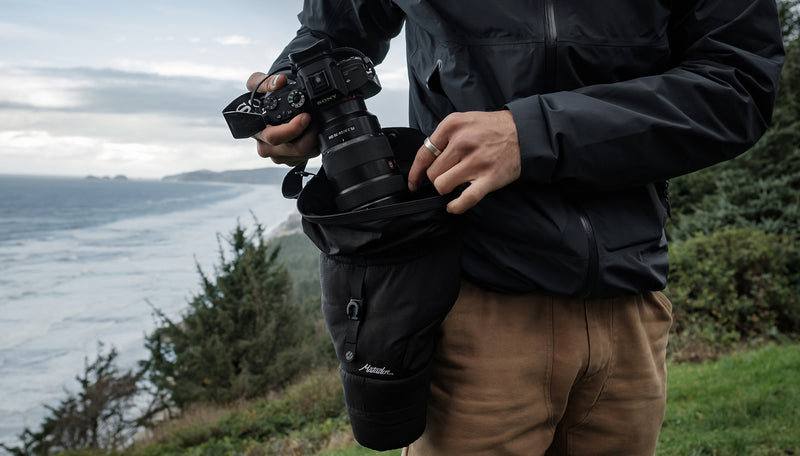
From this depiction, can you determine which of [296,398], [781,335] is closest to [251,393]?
[296,398]

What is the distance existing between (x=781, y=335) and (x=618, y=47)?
23.7 ft

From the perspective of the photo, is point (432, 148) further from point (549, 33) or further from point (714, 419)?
point (714, 419)

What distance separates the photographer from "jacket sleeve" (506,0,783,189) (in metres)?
1.05

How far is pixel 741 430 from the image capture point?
4.07 metres

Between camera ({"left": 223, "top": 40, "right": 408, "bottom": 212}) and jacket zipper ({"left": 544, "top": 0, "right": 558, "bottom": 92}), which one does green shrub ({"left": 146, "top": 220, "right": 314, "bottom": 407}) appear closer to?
camera ({"left": 223, "top": 40, "right": 408, "bottom": 212})

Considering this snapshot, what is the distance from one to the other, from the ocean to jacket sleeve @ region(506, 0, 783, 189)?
4.24 m

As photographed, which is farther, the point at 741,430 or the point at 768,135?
the point at 768,135

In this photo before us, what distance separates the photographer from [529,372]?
3.95ft

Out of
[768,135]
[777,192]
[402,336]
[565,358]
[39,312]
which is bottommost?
[39,312]

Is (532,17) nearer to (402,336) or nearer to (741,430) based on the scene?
(402,336)

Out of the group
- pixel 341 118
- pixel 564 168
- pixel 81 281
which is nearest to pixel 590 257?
pixel 564 168

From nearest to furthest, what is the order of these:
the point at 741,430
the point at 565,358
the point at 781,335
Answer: the point at 565,358, the point at 741,430, the point at 781,335

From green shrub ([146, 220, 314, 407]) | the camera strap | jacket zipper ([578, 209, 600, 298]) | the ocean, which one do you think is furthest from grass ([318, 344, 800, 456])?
green shrub ([146, 220, 314, 407])

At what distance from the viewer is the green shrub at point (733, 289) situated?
7020 millimetres
